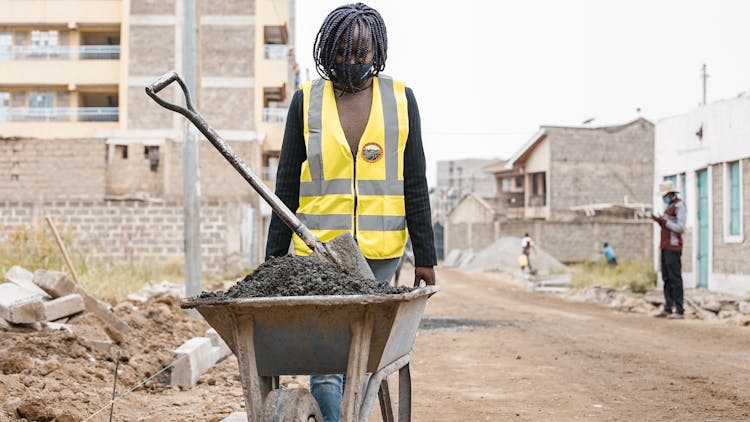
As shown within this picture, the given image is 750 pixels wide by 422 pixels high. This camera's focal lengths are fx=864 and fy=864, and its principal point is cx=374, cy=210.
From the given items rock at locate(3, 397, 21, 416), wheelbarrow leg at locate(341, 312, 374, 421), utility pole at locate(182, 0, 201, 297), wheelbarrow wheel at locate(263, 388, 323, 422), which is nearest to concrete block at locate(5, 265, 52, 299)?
utility pole at locate(182, 0, 201, 297)

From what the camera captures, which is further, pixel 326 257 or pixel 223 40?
pixel 223 40

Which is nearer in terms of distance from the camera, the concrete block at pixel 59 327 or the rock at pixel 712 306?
the concrete block at pixel 59 327

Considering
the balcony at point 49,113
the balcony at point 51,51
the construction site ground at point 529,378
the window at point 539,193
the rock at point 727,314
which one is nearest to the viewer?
the construction site ground at point 529,378

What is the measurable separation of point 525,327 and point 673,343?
2627 millimetres

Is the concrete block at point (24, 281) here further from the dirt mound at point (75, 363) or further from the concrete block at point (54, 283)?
the dirt mound at point (75, 363)

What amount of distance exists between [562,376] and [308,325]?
5.04 metres

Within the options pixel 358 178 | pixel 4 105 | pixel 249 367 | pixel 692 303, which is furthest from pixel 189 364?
pixel 4 105

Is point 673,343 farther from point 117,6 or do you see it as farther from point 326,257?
point 117,6

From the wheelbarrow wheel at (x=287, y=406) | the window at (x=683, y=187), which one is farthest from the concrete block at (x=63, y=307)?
the window at (x=683, y=187)

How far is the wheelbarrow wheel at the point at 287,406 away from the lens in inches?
112

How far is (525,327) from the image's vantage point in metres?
12.4

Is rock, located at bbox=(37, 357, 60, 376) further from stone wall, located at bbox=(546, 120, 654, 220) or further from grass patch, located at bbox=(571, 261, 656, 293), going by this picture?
stone wall, located at bbox=(546, 120, 654, 220)

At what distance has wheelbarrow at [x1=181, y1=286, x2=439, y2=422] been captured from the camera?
2.81 m

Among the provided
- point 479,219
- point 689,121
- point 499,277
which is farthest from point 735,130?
point 479,219
